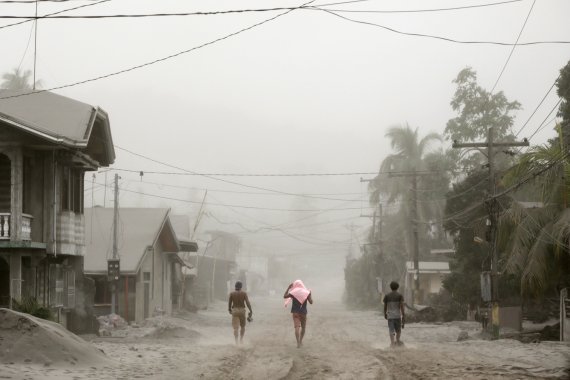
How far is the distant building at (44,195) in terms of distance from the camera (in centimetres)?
2458

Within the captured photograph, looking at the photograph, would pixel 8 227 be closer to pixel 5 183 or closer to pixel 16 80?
pixel 5 183

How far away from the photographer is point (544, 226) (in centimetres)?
2628

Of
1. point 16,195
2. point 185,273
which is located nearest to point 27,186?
point 16,195

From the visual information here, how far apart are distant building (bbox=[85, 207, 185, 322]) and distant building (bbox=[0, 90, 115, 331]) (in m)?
9.52

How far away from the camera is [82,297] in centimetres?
3092

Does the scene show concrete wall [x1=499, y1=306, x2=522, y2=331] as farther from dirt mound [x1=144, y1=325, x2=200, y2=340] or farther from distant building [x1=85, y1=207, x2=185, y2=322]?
distant building [x1=85, y1=207, x2=185, y2=322]

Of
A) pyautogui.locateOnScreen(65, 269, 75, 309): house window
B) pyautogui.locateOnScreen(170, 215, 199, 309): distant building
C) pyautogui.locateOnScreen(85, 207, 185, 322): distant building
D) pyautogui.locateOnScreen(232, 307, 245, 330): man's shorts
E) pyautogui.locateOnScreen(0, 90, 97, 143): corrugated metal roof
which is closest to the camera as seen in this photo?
pyautogui.locateOnScreen(232, 307, 245, 330): man's shorts

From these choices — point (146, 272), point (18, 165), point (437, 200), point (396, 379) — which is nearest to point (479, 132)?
point (437, 200)

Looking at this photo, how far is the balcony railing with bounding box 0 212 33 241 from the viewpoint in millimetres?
24281

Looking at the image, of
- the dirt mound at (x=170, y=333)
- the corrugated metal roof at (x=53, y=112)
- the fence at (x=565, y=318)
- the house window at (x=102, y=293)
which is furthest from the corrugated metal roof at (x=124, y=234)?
the fence at (x=565, y=318)

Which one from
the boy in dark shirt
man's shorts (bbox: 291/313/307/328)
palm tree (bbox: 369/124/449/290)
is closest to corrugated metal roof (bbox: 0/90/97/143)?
man's shorts (bbox: 291/313/307/328)

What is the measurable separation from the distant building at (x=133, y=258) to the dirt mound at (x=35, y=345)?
22.5 m

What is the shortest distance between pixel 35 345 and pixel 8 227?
8.90m

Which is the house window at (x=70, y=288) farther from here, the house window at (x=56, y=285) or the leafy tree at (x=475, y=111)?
the leafy tree at (x=475, y=111)
